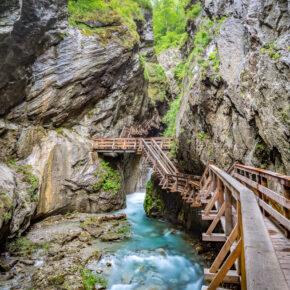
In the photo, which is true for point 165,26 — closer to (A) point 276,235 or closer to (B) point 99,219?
(B) point 99,219

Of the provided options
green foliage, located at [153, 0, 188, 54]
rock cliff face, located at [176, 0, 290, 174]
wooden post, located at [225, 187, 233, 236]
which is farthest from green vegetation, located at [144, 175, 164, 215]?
green foliage, located at [153, 0, 188, 54]

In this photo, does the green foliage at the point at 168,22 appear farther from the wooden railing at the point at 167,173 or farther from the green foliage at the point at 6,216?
the green foliage at the point at 6,216

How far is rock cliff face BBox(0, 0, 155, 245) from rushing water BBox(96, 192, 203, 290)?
15.1 feet

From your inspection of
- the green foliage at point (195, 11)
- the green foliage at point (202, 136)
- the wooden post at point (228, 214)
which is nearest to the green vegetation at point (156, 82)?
the green foliage at point (195, 11)

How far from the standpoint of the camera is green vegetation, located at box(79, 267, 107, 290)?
248 inches

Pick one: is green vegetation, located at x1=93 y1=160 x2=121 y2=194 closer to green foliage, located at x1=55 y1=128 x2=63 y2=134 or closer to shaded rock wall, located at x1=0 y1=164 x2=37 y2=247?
green foliage, located at x1=55 y1=128 x2=63 y2=134

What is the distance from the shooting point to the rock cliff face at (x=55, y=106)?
1122 centimetres

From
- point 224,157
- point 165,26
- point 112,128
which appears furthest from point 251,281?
point 165,26

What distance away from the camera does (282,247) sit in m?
2.61

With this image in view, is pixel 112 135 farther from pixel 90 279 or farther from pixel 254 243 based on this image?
pixel 254 243

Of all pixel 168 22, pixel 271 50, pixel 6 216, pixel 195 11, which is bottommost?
pixel 6 216

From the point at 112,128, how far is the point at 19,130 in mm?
7110

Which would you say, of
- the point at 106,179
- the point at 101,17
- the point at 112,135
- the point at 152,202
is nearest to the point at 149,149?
the point at 106,179

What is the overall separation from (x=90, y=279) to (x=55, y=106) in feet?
35.6
